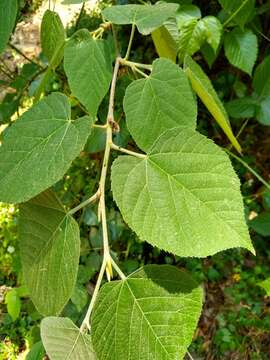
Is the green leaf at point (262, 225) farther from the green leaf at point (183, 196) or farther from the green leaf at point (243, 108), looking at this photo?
the green leaf at point (183, 196)

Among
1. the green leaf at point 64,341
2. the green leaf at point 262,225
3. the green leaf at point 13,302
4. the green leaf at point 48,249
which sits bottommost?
the green leaf at point 13,302

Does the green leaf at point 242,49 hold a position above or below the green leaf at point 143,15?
below

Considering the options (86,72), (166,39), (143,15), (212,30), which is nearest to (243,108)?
(212,30)

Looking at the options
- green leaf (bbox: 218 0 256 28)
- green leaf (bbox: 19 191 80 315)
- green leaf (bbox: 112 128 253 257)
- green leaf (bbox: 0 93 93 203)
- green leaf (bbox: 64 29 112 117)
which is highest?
green leaf (bbox: 218 0 256 28)

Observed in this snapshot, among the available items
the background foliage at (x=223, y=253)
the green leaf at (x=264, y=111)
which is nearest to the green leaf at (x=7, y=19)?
the background foliage at (x=223, y=253)

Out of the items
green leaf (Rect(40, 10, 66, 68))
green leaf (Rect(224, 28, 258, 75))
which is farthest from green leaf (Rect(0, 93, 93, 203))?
green leaf (Rect(224, 28, 258, 75))

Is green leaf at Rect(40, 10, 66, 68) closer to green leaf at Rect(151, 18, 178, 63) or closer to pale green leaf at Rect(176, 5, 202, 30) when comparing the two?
green leaf at Rect(151, 18, 178, 63)

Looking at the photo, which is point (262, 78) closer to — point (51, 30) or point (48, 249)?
point (51, 30)
